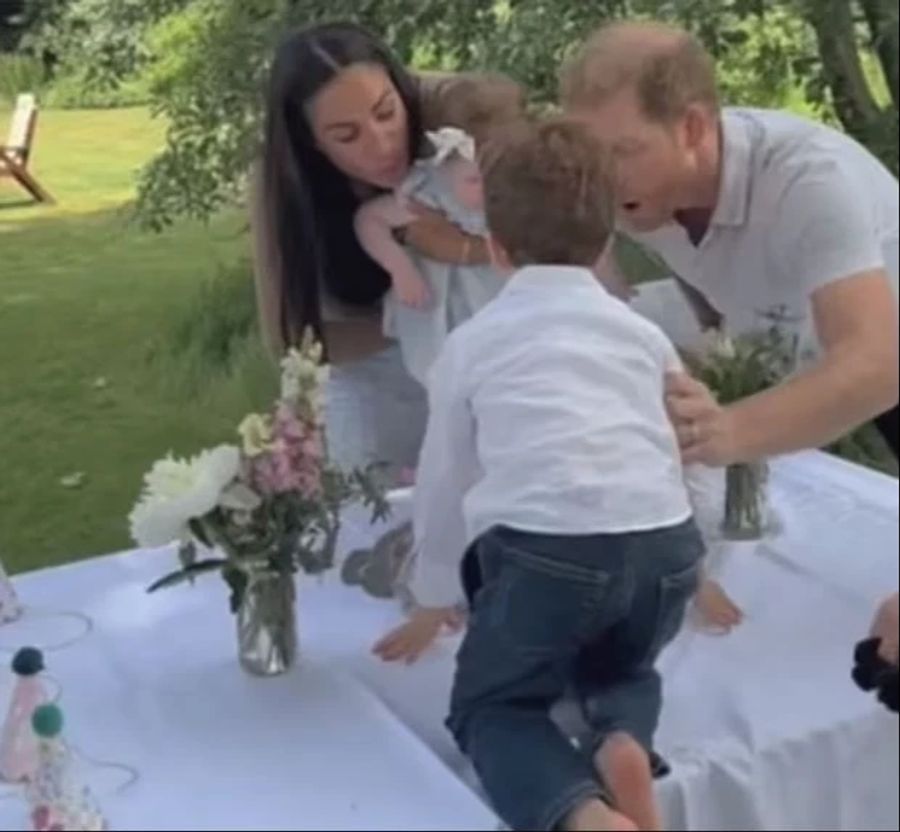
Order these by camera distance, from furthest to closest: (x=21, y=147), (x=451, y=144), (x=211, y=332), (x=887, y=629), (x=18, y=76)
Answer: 1. (x=211, y=332)
2. (x=21, y=147)
3. (x=18, y=76)
4. (x=451, y=144)
5. (x=887, y=629)

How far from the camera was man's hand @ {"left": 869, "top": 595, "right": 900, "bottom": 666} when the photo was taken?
125 centimetres

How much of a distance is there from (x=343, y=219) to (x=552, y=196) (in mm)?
578

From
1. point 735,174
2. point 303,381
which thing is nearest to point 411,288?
point 303,381

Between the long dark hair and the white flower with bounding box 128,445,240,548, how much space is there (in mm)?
403

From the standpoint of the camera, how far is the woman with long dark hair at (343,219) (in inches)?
63.1

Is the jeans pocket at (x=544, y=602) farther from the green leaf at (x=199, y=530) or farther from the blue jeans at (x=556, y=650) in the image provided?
the green leaf at (x=199, y=530)

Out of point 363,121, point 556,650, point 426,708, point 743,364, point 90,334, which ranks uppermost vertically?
point 363,121

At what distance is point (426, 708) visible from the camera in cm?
134

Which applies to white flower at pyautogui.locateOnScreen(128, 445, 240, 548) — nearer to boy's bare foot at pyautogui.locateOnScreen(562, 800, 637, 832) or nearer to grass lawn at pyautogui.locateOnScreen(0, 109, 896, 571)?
boy's bare foot at pyautogui.locateOnScreen(562, 800, 637, 832)

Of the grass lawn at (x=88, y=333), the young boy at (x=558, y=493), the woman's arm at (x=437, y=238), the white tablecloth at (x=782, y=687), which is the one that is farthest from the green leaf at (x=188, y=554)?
the grass lawn at (x=88, y=333)

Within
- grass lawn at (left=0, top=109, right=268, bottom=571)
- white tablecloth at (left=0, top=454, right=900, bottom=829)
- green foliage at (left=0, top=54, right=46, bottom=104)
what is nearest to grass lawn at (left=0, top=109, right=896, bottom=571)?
grass lawn at (left=0, top=109, right=268, bottom=571)

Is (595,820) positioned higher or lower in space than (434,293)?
lower

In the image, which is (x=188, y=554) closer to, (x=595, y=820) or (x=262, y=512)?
(x=262, y=512)

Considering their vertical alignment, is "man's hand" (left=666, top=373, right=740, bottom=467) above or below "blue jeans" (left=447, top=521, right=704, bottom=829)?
above
